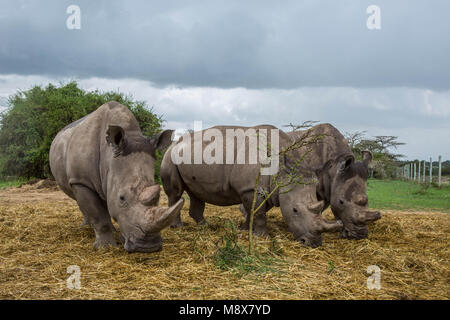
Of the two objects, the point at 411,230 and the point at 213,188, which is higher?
the point at 213,188

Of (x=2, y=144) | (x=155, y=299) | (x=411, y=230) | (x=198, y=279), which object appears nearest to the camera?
(x=155, y=299)

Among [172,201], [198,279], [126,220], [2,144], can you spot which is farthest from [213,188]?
[2,144]

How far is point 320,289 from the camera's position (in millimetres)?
4871

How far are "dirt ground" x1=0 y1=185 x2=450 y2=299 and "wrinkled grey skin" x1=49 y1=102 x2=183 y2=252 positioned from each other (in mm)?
441

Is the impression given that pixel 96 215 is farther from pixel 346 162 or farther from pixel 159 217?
pixel 346 162

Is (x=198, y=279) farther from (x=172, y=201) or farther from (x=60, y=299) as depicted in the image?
(x=172, y=201)

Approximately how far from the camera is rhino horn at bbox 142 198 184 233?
5.42 m

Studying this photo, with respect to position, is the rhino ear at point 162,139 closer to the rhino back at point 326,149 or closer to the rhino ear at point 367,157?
the rhino back at point 326,149

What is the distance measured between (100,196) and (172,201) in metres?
2.52

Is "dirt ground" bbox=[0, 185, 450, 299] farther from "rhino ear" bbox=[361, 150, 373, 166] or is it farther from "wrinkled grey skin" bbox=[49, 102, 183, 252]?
"rhino ear" bbox=[361, 150, 373, 166]

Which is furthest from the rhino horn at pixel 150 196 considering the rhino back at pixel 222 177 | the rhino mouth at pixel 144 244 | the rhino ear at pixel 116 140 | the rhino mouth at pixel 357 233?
the rhino mouth at pixel 357 233

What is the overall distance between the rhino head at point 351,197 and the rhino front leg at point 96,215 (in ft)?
12.8

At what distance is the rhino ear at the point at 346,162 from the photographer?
314 inches

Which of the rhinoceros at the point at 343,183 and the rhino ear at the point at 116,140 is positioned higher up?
the rhino ear at the point at 116,140
